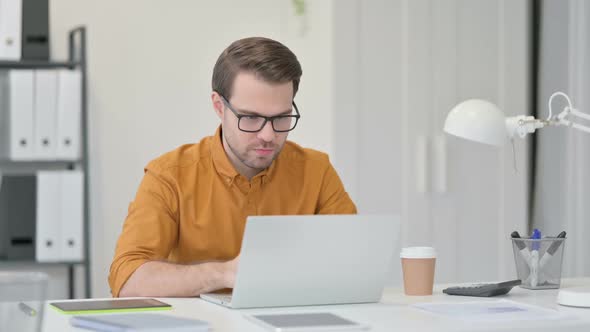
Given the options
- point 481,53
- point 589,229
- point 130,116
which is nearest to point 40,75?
point 130,116

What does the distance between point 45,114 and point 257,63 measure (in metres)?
1.48

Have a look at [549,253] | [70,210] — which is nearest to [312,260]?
[549,253]

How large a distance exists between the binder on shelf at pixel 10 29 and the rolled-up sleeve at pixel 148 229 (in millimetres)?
1361

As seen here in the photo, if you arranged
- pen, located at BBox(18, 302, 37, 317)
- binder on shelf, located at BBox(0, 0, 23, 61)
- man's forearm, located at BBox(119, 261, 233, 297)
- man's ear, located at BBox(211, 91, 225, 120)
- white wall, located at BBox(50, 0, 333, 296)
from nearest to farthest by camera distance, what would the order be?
1. pen, located at BBox(18, 302, 37, 317)
2. man's forearm, located at BBox(119, 261, 233, 297)
3. man's ear, located at BBox(211, 91, 225, 120)
4. binder on shelf, located at BBox(0, 0, 23, 61)
5. white wall, located at BBox(50, 0, 333, 296)

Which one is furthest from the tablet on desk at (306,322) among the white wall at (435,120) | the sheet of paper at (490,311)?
the white wall at (435,120)

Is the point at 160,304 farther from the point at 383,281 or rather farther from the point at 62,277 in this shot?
the point at 62,277

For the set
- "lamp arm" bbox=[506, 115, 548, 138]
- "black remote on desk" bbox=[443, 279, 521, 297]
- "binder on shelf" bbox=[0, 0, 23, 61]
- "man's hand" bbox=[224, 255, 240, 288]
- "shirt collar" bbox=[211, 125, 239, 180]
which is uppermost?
"binder on shelf" bbox=[0, 0, 23, 61]

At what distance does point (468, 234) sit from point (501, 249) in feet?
0.51

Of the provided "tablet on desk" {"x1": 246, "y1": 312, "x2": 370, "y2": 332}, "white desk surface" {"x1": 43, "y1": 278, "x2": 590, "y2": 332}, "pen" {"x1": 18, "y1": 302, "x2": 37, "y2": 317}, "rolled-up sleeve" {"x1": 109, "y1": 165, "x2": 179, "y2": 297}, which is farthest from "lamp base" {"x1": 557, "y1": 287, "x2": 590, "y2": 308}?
"pen" {"x1": 18, "y1": 302, "x2": 37, "y2": 317}

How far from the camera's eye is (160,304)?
179 cm

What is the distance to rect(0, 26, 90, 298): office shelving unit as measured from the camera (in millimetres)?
3438

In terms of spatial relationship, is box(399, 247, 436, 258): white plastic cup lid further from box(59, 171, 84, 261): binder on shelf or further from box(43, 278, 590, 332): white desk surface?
box(59, 171, 84, 261): binder on shelf

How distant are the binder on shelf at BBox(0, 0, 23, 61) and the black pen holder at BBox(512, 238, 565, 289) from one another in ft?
6.90

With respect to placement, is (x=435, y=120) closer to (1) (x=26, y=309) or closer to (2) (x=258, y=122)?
(2) (x=258, y=122)
